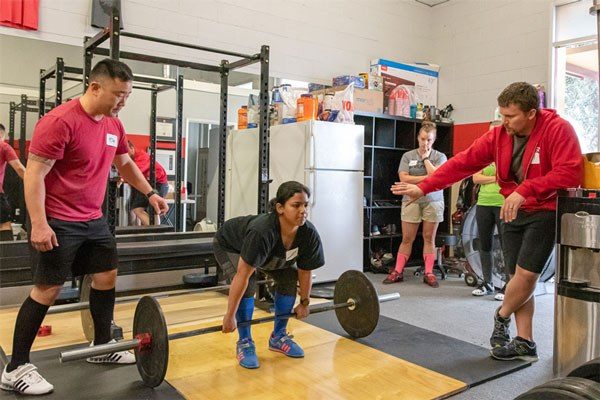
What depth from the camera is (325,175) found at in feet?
14.6

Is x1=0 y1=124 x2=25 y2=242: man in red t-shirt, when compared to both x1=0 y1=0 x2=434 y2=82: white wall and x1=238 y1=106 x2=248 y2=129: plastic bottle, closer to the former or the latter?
x1=0 y1=0 x2=434 y2=82: white wall

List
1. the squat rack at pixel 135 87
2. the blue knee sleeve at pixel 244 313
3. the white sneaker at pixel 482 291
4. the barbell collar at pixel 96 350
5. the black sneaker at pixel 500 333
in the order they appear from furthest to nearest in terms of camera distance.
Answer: the white sneaker at pixel 482 291, the squat rack at pixel 135 87, the black sneaker at pixel 500 333, the blue knee sleeve at pixel 244 313, the barbell collar at pixel 96 350

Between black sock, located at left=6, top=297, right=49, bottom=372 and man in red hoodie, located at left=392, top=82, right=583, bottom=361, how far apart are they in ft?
5.91

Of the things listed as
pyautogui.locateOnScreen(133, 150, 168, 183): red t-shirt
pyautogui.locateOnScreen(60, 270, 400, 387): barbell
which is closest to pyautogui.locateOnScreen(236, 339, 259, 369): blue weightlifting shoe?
pyautogui.locateOnScreen(60, 270, 400, 387): barbell

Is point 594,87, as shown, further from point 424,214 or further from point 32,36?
point 32,36

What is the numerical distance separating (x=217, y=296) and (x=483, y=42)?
14.2 ft

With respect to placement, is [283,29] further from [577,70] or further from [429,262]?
[577,70]

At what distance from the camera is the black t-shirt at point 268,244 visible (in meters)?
2.26

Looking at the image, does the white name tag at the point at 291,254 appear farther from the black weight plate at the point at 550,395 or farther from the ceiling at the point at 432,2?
the ceiling at the point at 432,2

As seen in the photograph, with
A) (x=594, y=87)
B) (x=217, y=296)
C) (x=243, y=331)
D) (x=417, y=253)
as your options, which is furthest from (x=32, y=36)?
(x=594, y=87)

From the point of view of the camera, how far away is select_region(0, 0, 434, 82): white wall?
434 cm

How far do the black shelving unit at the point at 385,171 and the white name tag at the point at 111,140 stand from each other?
11.3ft

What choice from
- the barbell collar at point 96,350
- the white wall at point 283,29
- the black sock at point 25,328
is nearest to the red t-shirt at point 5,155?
the white wall at point 283,29

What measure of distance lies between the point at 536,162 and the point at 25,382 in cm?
253
